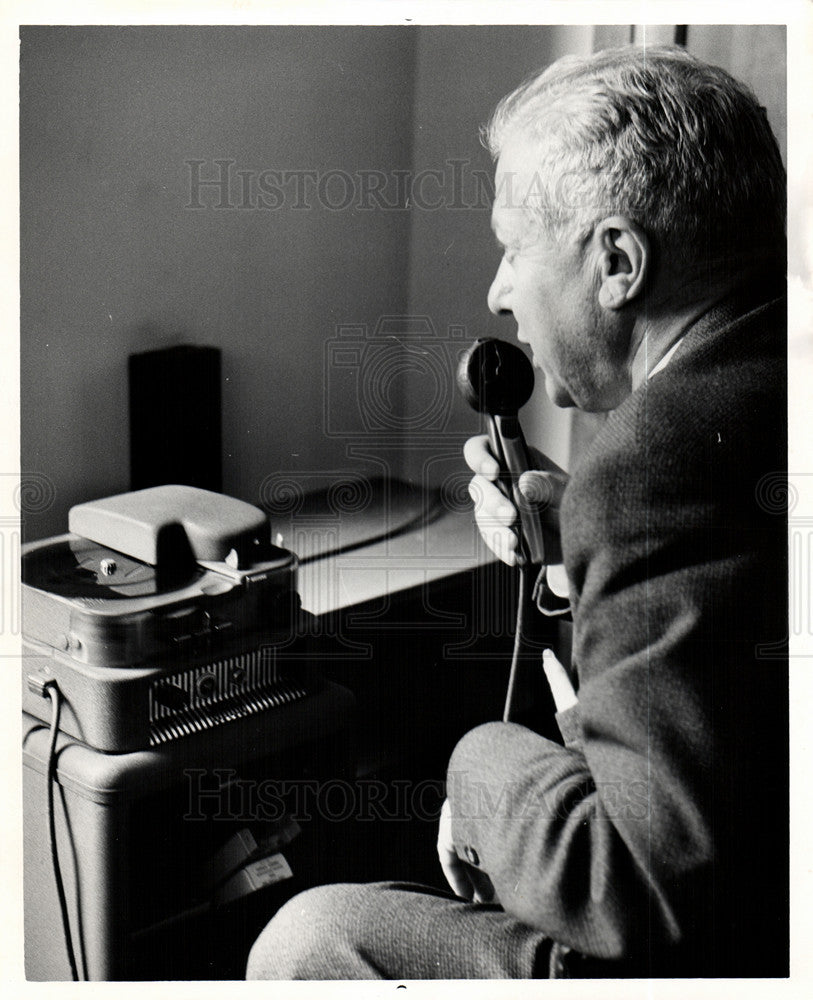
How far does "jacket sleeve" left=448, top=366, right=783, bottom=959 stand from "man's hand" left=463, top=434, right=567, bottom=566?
0.40 feet

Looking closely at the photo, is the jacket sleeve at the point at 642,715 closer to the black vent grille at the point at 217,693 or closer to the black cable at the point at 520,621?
the black cable at the point at 520,621

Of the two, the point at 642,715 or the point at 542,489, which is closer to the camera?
the point at 642,715

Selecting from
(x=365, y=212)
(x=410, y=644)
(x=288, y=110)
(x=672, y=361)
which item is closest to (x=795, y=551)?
(x=672, y=361)

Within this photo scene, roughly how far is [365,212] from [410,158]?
0.07m

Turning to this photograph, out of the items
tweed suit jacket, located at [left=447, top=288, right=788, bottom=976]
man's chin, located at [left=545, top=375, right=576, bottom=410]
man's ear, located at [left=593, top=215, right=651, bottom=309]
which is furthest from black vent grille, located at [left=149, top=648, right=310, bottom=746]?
man's ear, located at [left=593, top=215, right=651, bottom=309]

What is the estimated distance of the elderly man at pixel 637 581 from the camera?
91cm

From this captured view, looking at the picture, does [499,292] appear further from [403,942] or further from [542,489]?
[403,942]

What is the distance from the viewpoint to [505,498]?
1.08 m

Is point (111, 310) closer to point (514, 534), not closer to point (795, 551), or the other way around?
point (514, 534)

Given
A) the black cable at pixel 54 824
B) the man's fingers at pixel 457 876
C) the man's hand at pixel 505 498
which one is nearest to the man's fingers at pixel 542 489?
the man's hand at pixel 505 498

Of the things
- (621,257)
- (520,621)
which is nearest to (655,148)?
(621,257)

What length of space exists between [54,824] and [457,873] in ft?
1.30

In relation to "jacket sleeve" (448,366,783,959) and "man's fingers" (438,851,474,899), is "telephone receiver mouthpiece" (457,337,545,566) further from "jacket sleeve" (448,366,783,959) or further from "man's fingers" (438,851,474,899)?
"man's fingers" (438,851,474,899)

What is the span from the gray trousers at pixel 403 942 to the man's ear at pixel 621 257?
22.9 inches
